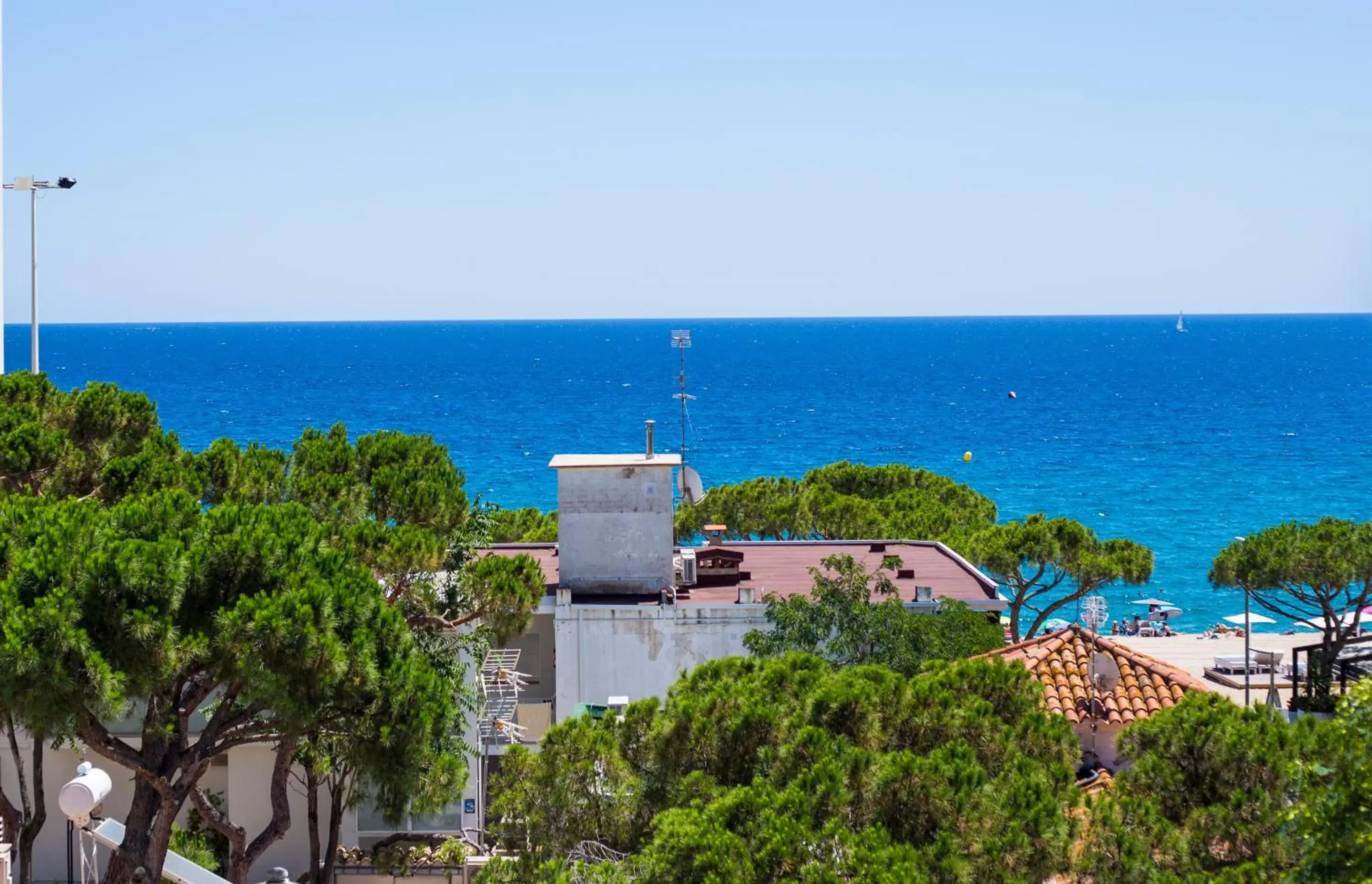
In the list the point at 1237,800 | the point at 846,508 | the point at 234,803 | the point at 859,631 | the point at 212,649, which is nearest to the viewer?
the point at 1237,800

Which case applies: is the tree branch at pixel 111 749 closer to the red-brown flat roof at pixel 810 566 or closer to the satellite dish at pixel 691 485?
the red-brown flat roof at pixel 810 566

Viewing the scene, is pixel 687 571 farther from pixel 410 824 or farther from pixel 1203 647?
pixel 1203 647

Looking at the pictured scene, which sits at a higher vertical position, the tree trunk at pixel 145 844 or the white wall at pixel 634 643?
the white wall at pixel 634 643

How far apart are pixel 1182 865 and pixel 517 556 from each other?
406 inches

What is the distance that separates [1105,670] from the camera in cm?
1886

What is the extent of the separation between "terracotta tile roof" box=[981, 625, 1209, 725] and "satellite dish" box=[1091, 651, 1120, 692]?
0.06m

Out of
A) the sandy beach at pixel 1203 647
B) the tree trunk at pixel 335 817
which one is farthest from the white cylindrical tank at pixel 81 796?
the sandy beach at pixel 1203 647

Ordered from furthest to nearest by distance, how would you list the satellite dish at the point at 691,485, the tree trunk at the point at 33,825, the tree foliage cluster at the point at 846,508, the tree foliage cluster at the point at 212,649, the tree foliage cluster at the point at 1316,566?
the tree foliage cluster at the point at 846,508, the satellite dish at the point at 691,485, the tree foliage cluster at the point at 1316,566, the tree trunk at the point at 33,825, the tree foliage cluster at the point at 212,649

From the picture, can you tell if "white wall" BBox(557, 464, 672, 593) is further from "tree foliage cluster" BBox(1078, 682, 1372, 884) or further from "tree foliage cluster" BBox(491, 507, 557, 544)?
"tree foliage cluster" BBox(1078, 682, 1372, 884)

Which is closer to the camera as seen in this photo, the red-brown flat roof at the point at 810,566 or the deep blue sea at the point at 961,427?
the red-brown flat roof at the point at 810,566

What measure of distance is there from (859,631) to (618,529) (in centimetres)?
550

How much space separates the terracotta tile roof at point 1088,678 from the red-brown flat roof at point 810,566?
8.89ft

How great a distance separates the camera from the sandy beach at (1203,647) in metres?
41.2

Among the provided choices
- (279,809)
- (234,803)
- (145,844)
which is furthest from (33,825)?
(145,844)
